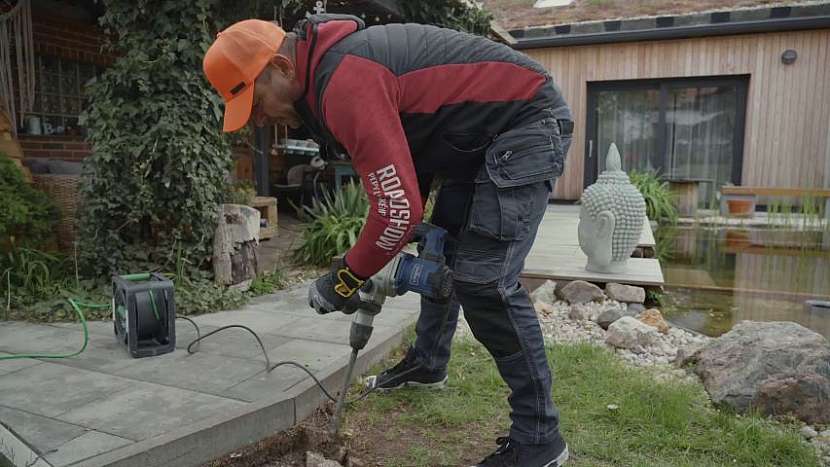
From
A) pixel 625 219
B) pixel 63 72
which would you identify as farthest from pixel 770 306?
pixel 63 72

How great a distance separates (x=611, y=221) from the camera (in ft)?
14.8

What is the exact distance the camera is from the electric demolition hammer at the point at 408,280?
6.61 ft

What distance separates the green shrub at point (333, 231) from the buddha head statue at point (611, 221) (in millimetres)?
1952

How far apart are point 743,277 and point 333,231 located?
3.67m

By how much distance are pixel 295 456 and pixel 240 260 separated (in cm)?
240

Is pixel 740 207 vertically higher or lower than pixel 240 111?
lower

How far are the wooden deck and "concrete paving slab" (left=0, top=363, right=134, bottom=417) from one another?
10.1ft

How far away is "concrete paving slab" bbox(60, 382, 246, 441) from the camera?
214cm

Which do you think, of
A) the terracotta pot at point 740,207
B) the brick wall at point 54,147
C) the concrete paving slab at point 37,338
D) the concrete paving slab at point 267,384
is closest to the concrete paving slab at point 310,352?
the concrete paving slab at point 267,384

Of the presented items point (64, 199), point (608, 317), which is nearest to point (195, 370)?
point (608, 317)

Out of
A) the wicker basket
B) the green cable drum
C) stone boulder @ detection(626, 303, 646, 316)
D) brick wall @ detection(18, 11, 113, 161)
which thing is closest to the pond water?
stone boulder @ detection(626, 303, 646, 316)

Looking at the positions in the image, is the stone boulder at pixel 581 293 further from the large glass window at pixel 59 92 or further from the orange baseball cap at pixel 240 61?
the large glass window at pixel 59 92

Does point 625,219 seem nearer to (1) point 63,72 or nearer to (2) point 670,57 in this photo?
(1) point 63,72

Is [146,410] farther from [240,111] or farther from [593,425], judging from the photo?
[593,425]
